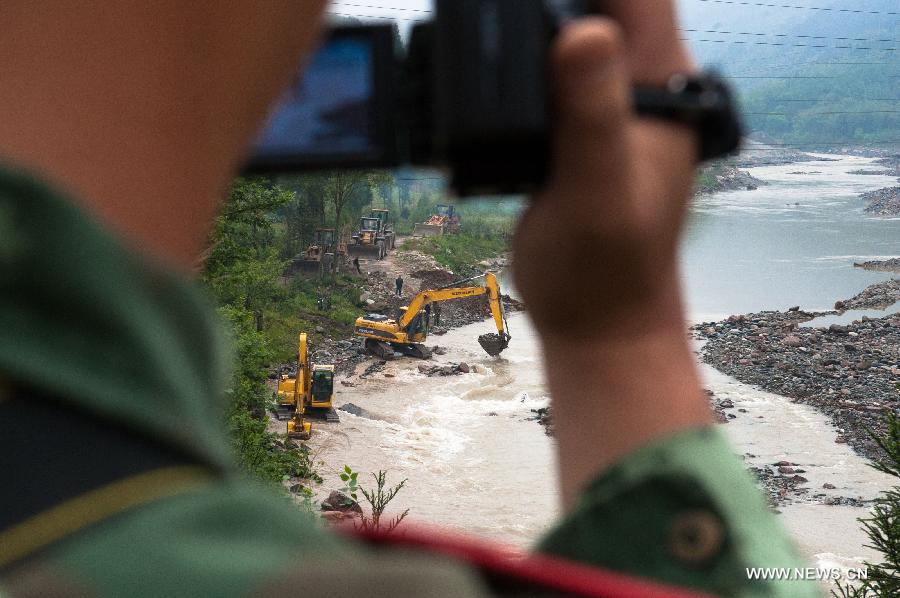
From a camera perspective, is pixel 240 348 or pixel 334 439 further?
pixel 334 439

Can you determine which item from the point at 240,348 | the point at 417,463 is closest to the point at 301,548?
the point at 240,348

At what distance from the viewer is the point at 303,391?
7277mm

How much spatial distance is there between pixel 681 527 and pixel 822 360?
12.2 m

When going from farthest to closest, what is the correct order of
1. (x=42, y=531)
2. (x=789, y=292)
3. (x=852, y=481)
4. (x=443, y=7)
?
(x=789, y=292) < (x=852, y=481) < (x=443, y=7) < (x=42, y=531)

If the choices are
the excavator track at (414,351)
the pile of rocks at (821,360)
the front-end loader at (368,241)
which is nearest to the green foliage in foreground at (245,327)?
the excavator track at (414,351)

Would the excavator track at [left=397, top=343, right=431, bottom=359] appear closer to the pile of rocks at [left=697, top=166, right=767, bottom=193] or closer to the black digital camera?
the black digital camera

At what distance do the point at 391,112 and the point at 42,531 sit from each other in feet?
0.73

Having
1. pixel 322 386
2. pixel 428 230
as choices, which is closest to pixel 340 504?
pixel 322 386

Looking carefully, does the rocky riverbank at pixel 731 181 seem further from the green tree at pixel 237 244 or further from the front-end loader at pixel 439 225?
the green tree at pixel 237 244

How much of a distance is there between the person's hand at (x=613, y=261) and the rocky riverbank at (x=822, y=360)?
30.6ft

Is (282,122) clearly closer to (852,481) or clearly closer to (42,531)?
(42,531)

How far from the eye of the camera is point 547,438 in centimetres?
897

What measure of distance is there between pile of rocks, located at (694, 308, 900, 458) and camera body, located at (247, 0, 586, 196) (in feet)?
30.7

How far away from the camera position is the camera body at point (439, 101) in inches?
10.2
